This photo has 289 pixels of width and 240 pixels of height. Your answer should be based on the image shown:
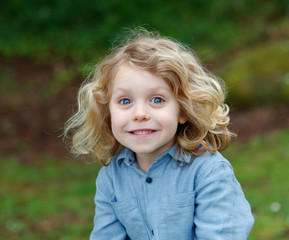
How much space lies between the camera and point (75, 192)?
589cm

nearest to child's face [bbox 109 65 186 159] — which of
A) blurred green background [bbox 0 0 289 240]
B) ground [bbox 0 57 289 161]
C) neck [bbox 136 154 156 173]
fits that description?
neck [bbox 136 154 156 173]

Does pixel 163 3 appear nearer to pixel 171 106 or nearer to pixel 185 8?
pixel 185 8

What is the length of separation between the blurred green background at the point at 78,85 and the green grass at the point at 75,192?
11 mm

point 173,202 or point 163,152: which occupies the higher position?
point 163,152

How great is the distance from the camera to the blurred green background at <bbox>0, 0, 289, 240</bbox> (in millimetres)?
5275

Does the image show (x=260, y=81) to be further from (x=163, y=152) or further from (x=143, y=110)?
(x=143, y=110)

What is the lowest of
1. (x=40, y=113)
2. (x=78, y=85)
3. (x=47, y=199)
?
(x=47, y=199)

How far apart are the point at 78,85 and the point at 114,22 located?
5.48 feet

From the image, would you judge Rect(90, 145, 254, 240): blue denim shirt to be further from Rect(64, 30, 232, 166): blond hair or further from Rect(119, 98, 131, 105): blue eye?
Rect(119, 98, 131, 105): blue eye

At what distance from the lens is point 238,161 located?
609 cm

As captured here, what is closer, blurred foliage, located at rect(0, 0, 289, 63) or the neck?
the neck

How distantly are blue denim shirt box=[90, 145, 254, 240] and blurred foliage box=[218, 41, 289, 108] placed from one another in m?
5.13

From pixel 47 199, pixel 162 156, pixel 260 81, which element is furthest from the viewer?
pixel 260 81

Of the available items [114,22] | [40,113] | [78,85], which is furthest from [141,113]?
[114,22]
